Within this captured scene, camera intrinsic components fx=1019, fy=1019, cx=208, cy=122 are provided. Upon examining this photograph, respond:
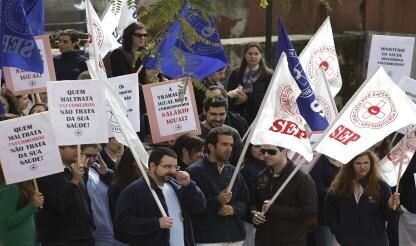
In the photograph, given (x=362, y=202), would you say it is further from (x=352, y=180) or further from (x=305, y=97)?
(x=305, y=97)

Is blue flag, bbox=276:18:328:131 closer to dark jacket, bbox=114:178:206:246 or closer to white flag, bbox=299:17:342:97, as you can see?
white flag, bbox=299:17:342:97

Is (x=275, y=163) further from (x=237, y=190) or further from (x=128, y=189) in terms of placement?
(x=128, y=189)

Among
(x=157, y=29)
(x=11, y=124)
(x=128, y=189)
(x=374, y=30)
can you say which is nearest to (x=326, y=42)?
(x=128, y=189)

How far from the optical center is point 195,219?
27.8ft

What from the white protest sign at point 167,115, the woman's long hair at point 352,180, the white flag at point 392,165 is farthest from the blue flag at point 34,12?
the white flag at point 392,165

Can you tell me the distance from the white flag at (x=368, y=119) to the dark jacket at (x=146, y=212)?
116cm

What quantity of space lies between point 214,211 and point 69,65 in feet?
10.6

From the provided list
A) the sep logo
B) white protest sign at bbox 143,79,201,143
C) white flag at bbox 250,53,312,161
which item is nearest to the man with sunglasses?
white flag at bbox 250,53,312,161

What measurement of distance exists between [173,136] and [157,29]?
4942 millimetres

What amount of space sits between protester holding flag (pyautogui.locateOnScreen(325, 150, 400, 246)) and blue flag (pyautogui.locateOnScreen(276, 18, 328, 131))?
18.0 inches

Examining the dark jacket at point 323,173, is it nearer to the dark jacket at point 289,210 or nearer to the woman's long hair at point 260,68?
the dark jacket at point 289,210

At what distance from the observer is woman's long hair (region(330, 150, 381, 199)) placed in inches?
344

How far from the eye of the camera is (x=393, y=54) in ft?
37.4

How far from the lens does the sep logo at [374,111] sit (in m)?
8.63
